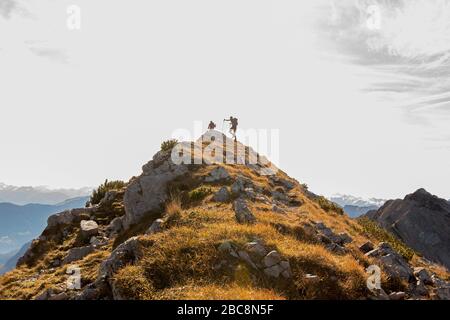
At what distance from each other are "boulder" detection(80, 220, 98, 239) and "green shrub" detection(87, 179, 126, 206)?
632cm

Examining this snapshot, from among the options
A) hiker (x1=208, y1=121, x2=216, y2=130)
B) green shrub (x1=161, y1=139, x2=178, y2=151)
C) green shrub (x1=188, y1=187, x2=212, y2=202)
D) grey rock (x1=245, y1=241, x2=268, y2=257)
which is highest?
hiker (x1=208, y1=121, x2=216, y2=130)

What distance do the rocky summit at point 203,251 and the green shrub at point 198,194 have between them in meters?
0.13

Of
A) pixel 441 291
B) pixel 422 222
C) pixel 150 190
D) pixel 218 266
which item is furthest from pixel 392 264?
pixel 422 222

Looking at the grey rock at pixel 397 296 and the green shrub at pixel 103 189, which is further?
the green shrub at pixel 103 189

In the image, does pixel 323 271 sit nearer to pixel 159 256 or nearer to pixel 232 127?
pixel 159 256

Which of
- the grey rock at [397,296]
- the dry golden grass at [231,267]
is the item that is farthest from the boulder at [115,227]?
the grey rock at [397,296]

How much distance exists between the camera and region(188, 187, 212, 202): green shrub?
856 inches

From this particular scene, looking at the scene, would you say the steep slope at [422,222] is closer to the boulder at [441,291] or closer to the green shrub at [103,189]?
the green shrub at [103,189]

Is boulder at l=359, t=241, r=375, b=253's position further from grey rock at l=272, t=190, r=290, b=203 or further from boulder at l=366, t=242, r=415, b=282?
grey rock at l=272, t=190, r=290, b=203

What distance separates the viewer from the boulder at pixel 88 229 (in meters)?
23.7

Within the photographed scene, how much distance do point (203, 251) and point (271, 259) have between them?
104 inches

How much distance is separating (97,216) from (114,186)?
19.5 ft

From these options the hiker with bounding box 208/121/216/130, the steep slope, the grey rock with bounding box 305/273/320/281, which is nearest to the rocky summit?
the grey rock with bounding box 305/273/320/281
